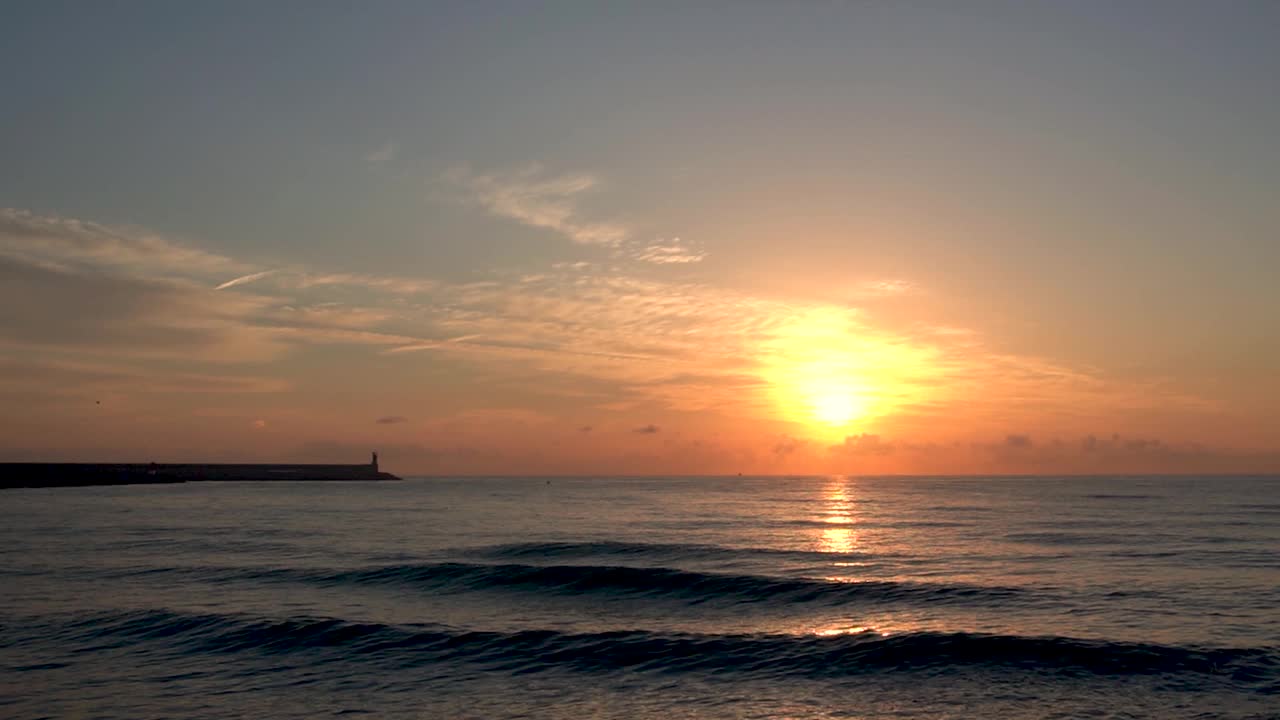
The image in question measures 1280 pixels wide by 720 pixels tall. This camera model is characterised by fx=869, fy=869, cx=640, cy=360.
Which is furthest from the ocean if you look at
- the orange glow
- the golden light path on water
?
the orange glow

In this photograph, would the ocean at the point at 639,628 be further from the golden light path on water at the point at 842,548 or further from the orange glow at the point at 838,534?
the orange glow at the point at 838,534

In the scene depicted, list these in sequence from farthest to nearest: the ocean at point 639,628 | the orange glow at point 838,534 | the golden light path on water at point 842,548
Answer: the orange glow at point 838,534 → the golden light path on water at point 842,548 → the ocean at point 639,628

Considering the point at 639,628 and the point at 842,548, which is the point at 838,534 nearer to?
the point at 842,548

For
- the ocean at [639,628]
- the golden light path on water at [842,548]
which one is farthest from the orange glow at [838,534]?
the ocean at [639,628]

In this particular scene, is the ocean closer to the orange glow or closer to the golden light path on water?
the golden light path on water

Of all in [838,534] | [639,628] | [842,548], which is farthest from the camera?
[838,534]

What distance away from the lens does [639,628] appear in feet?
97.0

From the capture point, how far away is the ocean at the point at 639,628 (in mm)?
20344

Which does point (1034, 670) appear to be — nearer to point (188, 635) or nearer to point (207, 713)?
point (207, 713)

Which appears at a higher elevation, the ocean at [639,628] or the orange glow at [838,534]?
the ocean at [639,628]

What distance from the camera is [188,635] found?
89.5 feet

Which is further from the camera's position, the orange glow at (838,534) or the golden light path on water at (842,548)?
the orange glow at (838,534)

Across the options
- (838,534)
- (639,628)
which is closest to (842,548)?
(838,534)

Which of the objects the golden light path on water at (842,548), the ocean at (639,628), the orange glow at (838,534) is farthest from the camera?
the orange glow at (838,534)
